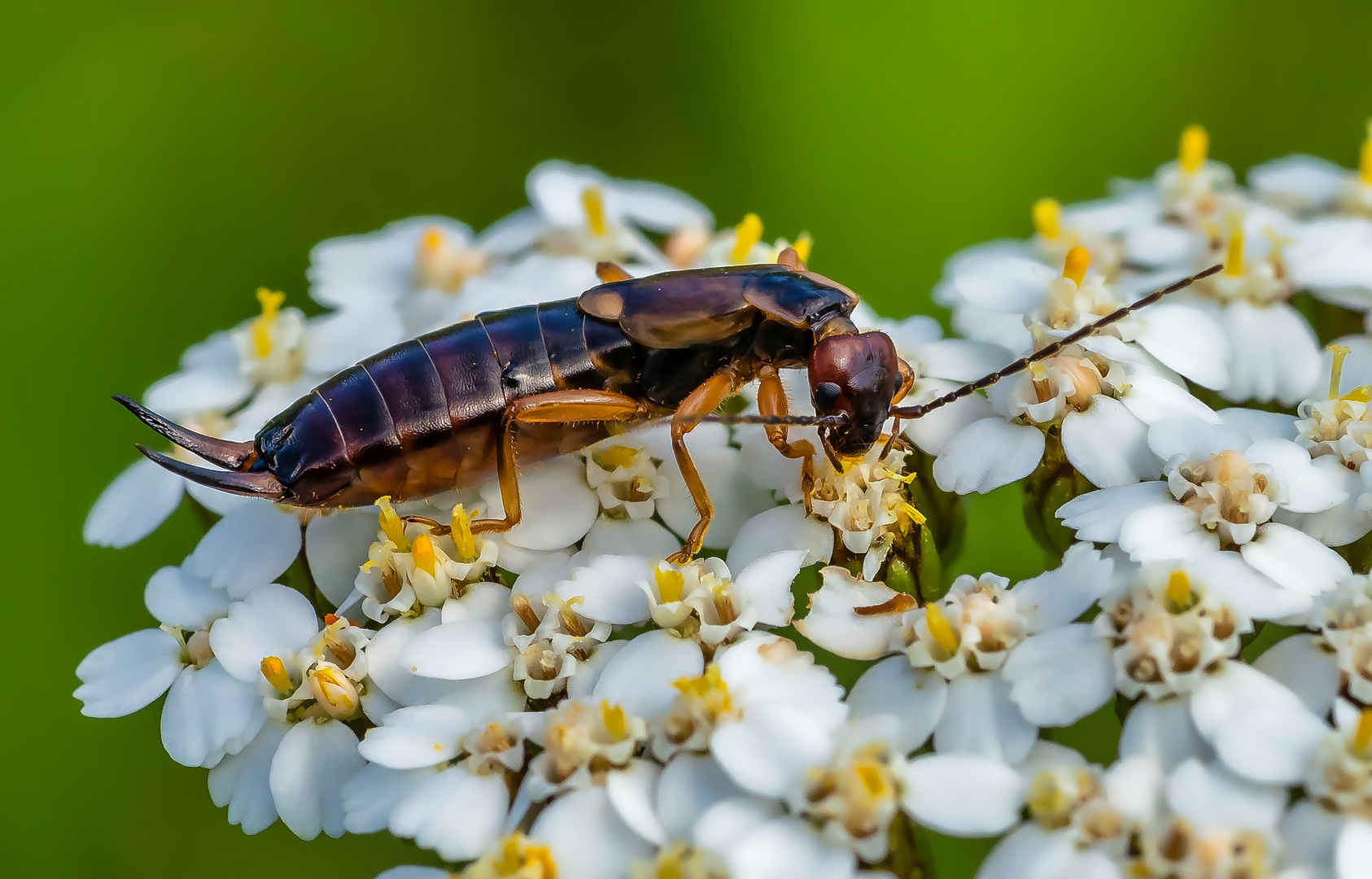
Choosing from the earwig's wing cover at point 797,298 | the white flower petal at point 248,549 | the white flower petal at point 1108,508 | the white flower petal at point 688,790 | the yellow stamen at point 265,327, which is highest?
the yellow stamen at point 265,327

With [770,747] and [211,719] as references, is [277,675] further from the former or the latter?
[770,747]

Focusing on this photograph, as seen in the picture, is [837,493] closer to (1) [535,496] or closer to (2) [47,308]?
(1) [535,496]

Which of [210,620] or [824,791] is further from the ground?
[210,620]

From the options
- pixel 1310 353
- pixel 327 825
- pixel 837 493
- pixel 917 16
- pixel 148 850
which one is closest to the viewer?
pixel 327 825

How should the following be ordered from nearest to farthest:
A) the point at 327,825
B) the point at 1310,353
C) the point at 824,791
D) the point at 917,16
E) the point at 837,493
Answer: the point at 824,791 → the point at 327,825 → the point at 837,493 → the point at 1310,353 → the point at 917,16

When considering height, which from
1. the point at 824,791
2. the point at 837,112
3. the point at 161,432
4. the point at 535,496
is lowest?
the point at 824,791

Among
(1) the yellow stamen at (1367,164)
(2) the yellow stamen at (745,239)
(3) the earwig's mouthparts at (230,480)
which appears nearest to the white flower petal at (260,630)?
(3) the earwig's mouthparts at (230,480)

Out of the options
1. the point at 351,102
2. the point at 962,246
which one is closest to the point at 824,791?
the point at 962,246

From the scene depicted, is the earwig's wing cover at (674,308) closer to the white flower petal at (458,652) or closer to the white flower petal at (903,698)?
the white flower petal at (458,652)
